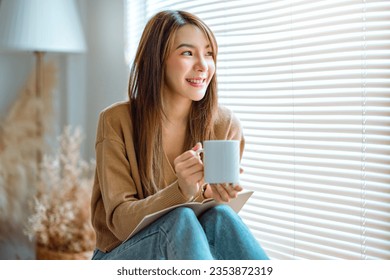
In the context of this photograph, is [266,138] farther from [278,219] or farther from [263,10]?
[263,10]

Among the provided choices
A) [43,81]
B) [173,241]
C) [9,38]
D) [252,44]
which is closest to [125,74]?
[43,81]

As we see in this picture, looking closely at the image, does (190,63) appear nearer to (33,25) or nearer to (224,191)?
(224,191)

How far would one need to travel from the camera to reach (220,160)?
112cm

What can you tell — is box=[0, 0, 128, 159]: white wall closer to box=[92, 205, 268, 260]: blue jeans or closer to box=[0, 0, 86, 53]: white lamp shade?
box=[0, 0, 86, 53]: white lamp shade

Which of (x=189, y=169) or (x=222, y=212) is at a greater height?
(x=189, y=169)

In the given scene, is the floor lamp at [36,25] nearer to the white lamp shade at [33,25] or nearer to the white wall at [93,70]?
the white lamp shade at [33,25]

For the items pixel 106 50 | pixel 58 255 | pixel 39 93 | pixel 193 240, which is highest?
pixel 106 50

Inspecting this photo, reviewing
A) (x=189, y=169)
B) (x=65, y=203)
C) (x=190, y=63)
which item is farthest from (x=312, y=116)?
(x=65, y=203)

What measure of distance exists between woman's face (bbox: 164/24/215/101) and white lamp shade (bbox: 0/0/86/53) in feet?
3.13

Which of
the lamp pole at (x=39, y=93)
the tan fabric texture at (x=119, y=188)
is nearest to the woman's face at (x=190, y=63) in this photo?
the tan fabric texture at (x=119, y=188)

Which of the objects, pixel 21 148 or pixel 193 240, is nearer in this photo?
pixel 193 240

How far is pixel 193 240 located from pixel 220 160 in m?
0.16

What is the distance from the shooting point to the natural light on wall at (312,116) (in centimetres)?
135

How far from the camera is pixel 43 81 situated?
2.34 m
